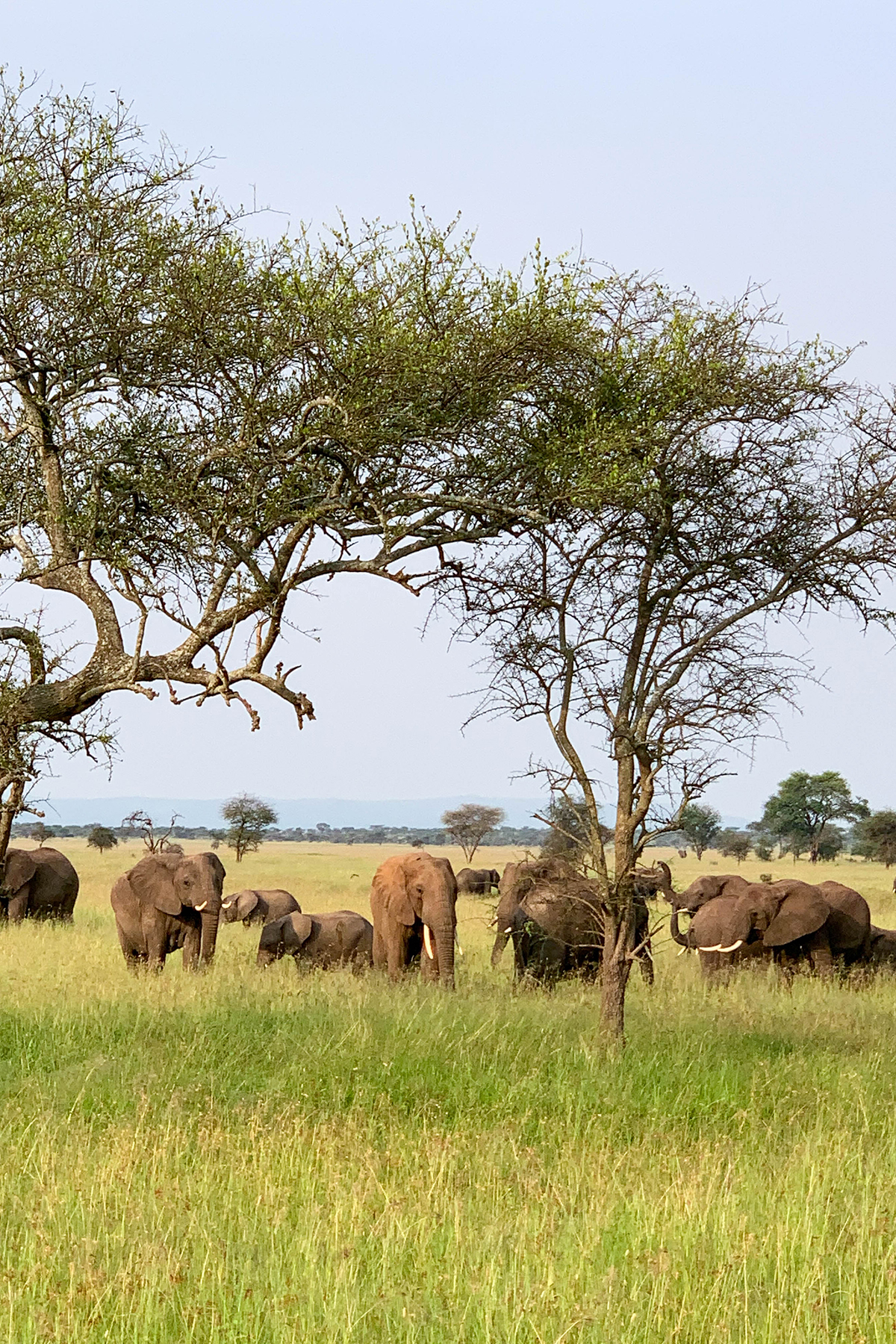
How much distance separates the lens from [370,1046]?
40.8ft

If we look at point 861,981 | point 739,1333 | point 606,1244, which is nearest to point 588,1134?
point 606,1244

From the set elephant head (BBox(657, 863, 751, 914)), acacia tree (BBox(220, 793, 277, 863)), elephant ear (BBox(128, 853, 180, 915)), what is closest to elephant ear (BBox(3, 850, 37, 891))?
elephant ear (BBox(128, 853, 180, 915))

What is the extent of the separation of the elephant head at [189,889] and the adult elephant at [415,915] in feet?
7.97

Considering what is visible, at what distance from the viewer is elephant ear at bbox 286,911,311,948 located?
21141 mm

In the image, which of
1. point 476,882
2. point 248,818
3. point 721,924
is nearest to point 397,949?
point 721,924

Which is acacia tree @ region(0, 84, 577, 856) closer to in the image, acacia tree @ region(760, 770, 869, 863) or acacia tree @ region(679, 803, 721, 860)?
acacia tree @ region(679, 803, 721, 860)

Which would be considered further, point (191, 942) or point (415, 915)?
point (191, 942)

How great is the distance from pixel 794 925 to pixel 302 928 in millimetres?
7653

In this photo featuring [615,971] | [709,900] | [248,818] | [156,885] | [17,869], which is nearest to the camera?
[615,971]

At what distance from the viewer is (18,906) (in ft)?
95.1

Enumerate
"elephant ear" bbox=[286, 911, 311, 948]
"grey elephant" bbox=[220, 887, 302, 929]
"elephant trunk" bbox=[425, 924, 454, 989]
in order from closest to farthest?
1. "elephant trunk" bbox=[425, 924, 454, 989]
2. "elephant ear" bbox=[286, 911, 311, 948]
3. "grey elephant" bbox=[220, 887, 302, 929]

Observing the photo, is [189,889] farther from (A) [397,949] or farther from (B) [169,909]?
(A) [397,949]

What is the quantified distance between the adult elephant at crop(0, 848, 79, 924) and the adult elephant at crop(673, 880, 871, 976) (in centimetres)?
1393

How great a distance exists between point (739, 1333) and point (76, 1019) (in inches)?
359
